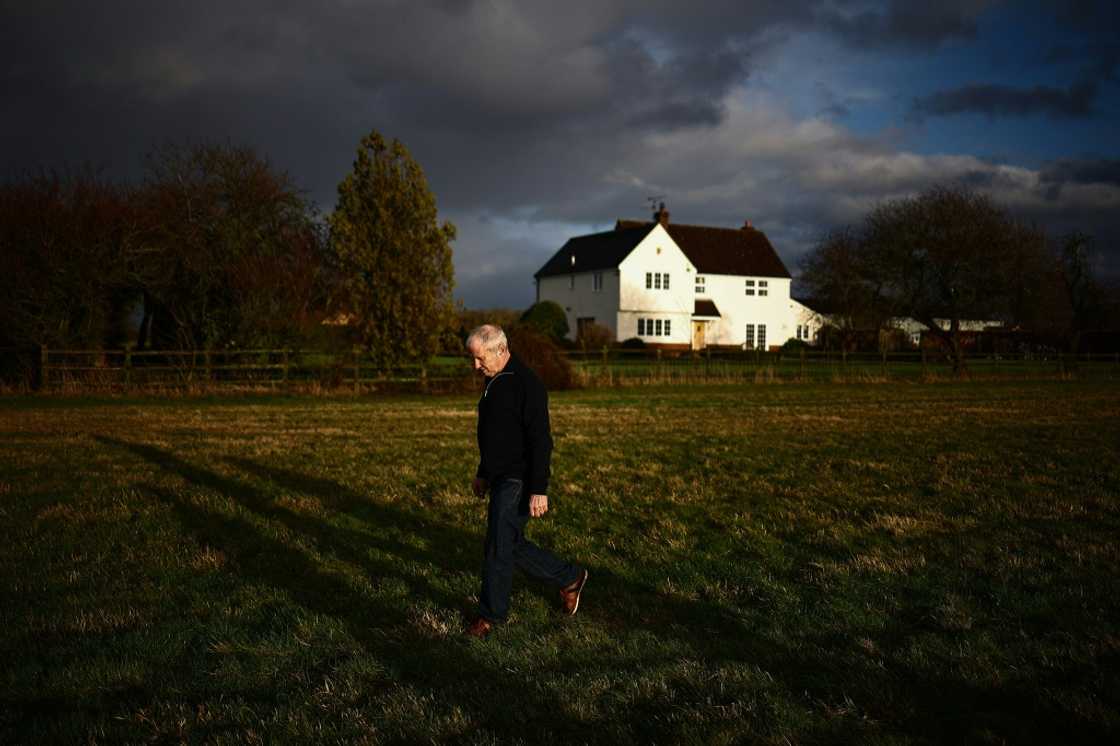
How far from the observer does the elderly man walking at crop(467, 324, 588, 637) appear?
514cm

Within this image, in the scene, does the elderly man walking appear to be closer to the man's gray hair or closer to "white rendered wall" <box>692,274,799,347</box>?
the man's gray hair

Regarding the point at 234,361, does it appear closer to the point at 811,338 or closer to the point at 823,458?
the point at 823,458

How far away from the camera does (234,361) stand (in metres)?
25.5

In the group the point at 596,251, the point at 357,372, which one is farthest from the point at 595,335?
the point at 357,372

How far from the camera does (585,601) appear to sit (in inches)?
222

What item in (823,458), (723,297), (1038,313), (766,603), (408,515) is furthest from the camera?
(723,297)

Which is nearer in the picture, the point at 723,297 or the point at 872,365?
the point at 872,365

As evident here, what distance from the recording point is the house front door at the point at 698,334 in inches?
2362

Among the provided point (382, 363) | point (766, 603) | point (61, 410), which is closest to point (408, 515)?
point (766, 603)

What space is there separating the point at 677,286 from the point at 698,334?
4550 mm

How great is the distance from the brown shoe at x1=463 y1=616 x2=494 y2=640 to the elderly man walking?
2 centimetres

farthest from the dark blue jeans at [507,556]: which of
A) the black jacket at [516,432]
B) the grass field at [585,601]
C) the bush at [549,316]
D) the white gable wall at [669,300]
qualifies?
the white gable wall at [669,300]

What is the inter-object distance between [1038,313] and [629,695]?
1753 inches

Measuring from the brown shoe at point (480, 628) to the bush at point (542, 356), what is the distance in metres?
19.1
